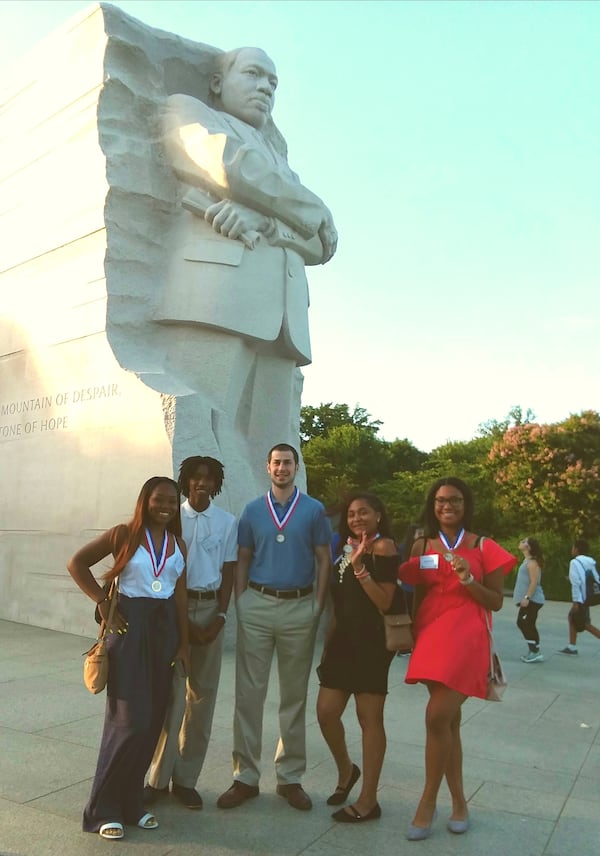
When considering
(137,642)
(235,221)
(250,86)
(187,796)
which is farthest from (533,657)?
(250,86)

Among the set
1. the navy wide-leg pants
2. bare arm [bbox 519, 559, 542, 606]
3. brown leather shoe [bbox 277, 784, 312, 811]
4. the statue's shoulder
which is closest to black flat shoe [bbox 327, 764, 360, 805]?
brown leather shoe [bbox 277, 784, 312, 811]

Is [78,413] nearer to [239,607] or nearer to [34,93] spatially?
[34,93]

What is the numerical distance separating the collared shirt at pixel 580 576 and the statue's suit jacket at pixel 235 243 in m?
3.81

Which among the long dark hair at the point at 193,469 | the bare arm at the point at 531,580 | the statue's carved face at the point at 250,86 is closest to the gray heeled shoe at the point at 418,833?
the long dark hair at the point at 193,469

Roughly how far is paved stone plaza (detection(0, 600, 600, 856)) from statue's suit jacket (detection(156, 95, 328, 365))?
3410mm

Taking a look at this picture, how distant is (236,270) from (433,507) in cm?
457

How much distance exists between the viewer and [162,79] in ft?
26.5

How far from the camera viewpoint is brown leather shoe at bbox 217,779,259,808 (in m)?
3.29

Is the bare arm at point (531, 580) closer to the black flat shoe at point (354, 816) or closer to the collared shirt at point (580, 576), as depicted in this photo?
the collared shirt at point (580, 576)

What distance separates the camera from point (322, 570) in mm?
3561

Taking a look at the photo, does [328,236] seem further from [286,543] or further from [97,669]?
[97,669]

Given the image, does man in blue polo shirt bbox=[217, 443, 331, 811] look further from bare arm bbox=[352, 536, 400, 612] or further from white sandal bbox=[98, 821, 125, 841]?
white sandal bbox=[98, 821, 125, 841]

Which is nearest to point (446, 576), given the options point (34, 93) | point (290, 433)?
point (290, 433)

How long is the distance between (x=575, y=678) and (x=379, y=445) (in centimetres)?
3106
